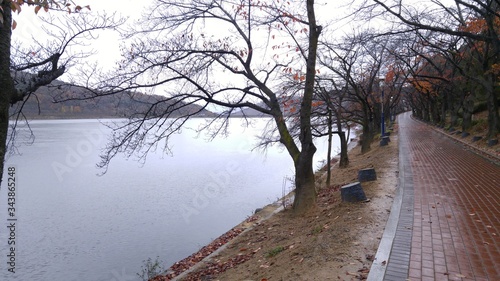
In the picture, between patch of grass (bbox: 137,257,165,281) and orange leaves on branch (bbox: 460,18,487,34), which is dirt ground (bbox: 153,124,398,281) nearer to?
patch of grass (bbox: 137,257,165,281)

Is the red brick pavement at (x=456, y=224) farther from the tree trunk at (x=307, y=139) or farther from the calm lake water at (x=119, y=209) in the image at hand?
the calm lake water at (x=119, y=209)

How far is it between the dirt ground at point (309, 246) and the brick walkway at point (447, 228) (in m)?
0.38

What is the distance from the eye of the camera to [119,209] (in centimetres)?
1484

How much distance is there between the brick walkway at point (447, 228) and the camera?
4133mm

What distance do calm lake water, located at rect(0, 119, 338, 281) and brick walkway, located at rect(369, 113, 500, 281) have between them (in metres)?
6.87

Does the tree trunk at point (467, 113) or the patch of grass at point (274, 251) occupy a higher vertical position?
the tree trunk at point (467, 113)

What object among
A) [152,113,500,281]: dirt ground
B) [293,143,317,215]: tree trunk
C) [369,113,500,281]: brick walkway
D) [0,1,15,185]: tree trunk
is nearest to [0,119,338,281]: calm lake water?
[152,113,500,281]: dirt ground

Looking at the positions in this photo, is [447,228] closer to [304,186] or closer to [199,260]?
[304,186]

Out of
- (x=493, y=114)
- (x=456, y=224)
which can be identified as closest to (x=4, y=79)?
(x=456, y=224)

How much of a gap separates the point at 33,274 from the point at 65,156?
751 inches

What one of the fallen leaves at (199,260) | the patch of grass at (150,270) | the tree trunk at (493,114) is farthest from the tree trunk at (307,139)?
the tree trunk at (493,114)

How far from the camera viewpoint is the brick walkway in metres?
4.13

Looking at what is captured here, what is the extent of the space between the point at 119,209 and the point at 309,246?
11299mm

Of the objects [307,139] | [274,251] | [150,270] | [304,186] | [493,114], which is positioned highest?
[493,114]
